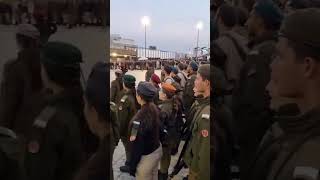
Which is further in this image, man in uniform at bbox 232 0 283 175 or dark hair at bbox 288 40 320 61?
man in uniform at bbox 232 0 283 175

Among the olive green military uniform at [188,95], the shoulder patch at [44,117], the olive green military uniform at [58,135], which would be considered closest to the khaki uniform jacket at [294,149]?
the olive green military uniform at [58,135]

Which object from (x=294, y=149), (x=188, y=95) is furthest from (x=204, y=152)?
(x=188, y=95)

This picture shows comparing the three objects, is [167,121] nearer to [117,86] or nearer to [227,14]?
[117,86]

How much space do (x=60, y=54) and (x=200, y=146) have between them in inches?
42.6

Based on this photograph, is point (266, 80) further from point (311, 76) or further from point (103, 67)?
point (103, 67)

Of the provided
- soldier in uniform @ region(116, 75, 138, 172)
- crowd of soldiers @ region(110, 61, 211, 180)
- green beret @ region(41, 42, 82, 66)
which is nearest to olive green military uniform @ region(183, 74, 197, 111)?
crowd of soldiers @ region(110, 61, 211, 180)

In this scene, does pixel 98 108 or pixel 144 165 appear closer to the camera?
pixel 98 108

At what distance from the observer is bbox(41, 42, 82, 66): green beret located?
219cm

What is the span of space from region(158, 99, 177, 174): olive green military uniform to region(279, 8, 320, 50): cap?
2198 mm

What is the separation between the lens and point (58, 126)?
2238 mm

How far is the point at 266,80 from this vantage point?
2.10m

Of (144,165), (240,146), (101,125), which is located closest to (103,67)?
(101,125)

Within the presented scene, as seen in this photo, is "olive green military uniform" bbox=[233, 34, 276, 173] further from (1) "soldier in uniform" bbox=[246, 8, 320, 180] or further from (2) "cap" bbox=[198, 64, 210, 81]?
(2) "cap" bbox=[198, 64, 210, 81]

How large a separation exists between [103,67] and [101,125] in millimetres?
283
